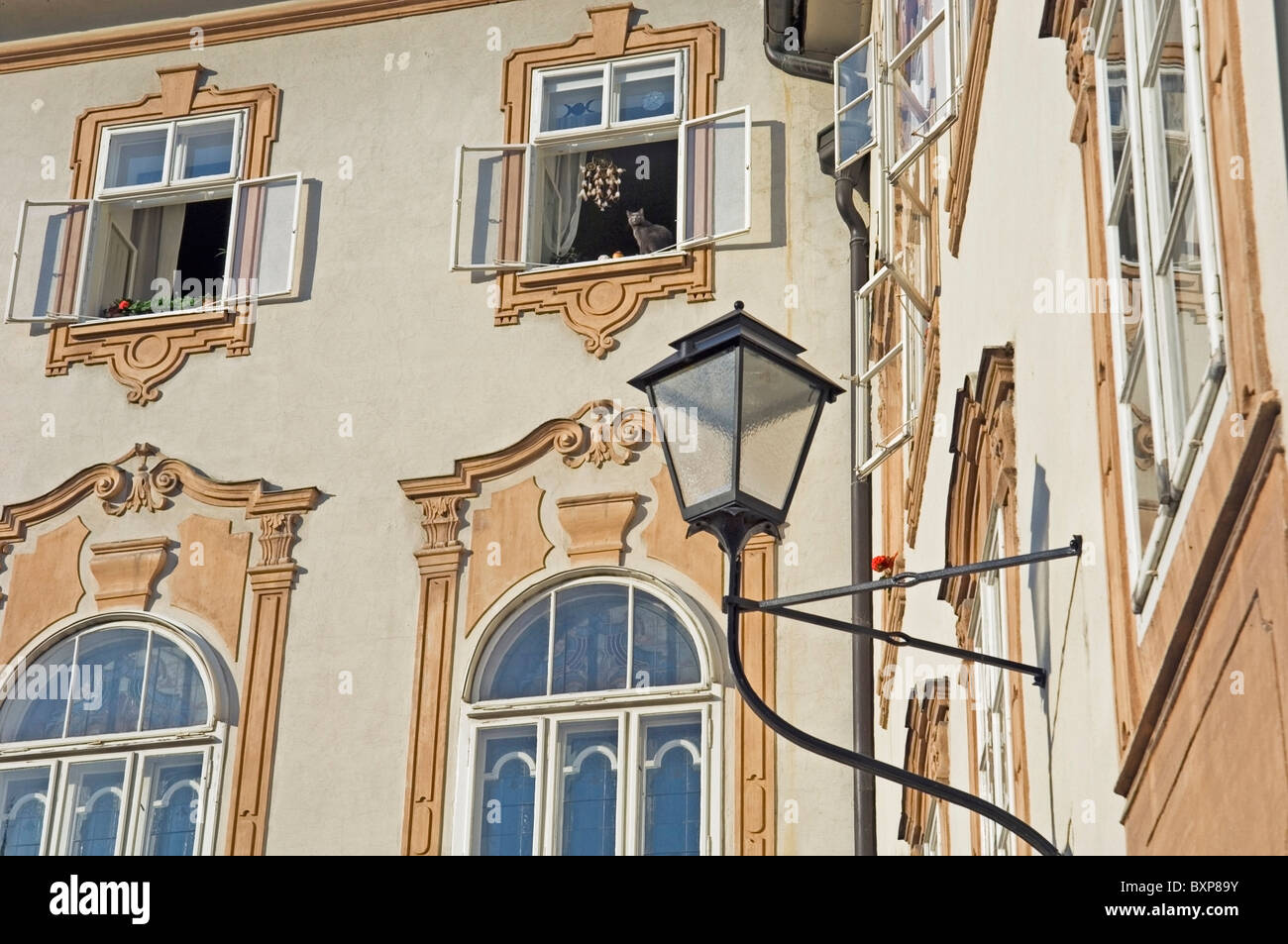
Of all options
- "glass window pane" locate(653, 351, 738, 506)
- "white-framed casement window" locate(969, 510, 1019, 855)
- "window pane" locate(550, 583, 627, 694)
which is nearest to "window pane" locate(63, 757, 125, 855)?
"window pane" locate(550, 583, 627, 694)

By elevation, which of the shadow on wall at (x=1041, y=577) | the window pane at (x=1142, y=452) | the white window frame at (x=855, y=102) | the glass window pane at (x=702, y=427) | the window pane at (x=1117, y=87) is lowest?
the window pane at (x=1142, y=452)

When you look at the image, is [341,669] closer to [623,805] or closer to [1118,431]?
[623,805]

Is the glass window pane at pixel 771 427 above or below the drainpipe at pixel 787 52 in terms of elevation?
below

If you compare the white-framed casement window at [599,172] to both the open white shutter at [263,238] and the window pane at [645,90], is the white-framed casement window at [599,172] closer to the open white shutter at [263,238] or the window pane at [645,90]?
the window pane at [645,90]

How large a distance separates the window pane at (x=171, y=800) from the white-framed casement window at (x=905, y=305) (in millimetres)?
3938

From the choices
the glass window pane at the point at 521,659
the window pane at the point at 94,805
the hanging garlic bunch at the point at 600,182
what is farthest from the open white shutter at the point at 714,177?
the window pane at the point at 94,805

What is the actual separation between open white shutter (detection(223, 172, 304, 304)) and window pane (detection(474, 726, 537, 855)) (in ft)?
9.96

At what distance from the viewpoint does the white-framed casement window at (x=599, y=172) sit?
39.9 feet

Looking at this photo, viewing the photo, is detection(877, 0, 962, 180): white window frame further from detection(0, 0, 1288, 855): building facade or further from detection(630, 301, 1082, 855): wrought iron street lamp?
detection(630, 301, 1082, 855): wrought iron street lamp

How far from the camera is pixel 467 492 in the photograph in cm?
1162

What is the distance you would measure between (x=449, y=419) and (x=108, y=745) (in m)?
2.44

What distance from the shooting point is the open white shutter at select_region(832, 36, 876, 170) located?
413 inches
